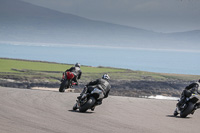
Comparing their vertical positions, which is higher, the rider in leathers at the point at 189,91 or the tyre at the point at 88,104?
the rider in leathers at the point at 189,91

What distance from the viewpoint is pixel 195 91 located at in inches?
649

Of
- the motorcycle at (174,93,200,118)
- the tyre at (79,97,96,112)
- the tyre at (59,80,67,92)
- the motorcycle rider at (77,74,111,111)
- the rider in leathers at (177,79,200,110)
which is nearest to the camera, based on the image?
the tyre at (79,97,96,112)

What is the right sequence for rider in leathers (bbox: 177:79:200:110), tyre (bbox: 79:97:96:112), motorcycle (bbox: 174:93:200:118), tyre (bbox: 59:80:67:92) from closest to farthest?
tyre (bbox: 79:97:96:112) → motorcycle (bbox: 174:93:200:118) → rider in leathers (bbox: 177:79:200:110) → tyre (bbox: 59:80:67:92)

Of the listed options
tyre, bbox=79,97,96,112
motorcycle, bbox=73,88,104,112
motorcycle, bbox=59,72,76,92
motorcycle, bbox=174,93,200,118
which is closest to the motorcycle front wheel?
motorcycle, bbox=59,72,76,92

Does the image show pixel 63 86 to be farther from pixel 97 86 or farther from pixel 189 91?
pixel 189 91

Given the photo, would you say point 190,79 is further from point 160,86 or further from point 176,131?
point 176,131

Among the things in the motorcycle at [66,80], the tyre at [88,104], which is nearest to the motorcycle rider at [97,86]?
the tyre at [88,104]

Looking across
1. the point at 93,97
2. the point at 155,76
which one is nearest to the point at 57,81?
the point at 155,76

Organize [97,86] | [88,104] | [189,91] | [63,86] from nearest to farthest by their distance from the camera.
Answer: [88,104]
[97,86]
[189,91]
[63,86]

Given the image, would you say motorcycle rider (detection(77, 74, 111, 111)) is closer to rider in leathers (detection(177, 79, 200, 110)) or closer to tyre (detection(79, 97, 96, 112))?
tyre (detection(79, 97, 96, 112))

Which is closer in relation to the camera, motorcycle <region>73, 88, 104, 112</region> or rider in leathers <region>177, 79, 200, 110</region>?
motorcycle <region>73, 88, 104, 112</region>

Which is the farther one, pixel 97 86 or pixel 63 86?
pixel 63 86

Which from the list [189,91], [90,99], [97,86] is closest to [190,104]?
[189,91]

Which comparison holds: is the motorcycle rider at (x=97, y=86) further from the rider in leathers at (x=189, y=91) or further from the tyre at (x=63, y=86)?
the tyre at (x=63, y=86)
